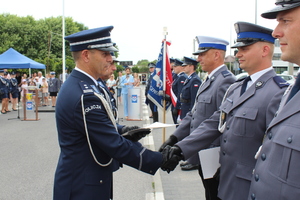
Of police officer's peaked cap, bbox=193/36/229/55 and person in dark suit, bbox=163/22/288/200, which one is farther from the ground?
police officer's peaked cap, bbox=193/36/229/55

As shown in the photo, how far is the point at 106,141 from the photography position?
7.29ft

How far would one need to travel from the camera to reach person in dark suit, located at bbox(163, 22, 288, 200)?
2297 millimetres

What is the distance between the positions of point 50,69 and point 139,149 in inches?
1449

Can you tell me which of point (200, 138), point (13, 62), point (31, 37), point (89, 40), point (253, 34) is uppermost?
point (31, 37)

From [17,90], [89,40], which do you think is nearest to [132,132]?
[89,40]

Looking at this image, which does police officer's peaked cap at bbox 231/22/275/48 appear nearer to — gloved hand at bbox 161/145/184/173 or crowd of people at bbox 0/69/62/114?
gloved hand at bbox 161/145/184/173

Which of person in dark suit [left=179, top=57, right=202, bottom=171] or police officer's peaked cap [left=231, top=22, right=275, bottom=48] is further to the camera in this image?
person in dark suit [left=179, top=57, right=202, bottom=171]

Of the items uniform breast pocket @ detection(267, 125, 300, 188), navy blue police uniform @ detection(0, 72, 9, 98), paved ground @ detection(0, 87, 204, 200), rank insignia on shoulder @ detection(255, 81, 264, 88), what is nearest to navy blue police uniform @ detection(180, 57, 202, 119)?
paved ground @ detection(0, 87, 204, 200)

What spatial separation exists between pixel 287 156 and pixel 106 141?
4.20 ft

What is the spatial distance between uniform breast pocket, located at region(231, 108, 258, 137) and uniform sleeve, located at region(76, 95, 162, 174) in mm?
743

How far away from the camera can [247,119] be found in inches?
91.4

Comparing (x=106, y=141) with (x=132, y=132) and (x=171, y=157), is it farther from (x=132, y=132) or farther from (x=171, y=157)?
(x=171, y=157)

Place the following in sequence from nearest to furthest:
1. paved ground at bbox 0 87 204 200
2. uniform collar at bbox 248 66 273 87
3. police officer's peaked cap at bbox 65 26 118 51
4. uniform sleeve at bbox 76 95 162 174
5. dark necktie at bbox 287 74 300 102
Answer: dark necktie at bbox 287 74 300 102 → uniform sleeve at bbox 76 95 162 174 → police officer's peaked cap at bbox 65 26 118 51 → uniform collar at bbox 248 66 273 87 → paved ground at bbox 0 87 204 200

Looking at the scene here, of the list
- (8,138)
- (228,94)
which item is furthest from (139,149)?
(8,138)
